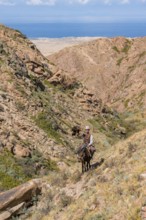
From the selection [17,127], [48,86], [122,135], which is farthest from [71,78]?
[17,127]

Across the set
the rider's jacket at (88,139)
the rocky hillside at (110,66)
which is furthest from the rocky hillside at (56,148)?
the rocky hillside at (110,66)

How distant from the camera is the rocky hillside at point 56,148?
47.6ft

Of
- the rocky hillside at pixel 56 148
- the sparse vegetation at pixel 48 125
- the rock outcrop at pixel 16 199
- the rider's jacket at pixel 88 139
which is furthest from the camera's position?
the sparse vegetation at pixel 48 125

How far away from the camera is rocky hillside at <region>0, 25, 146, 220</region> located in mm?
14508

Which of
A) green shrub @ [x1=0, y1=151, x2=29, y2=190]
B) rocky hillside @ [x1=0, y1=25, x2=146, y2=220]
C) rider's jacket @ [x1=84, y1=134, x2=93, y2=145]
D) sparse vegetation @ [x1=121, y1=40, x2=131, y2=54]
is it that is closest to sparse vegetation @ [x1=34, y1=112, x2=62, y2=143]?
rocky hillside @ [x1=0, y1=25, x2=146, y2=220]

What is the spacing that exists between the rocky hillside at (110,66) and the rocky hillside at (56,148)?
2950cm

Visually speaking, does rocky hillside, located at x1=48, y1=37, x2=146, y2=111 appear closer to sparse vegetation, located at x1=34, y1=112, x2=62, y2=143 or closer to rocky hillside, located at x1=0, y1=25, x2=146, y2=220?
rocky hillside, located at x1=0, y1=25, x2=146, y2=220

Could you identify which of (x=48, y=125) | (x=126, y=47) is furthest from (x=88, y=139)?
(x=126, y=47)

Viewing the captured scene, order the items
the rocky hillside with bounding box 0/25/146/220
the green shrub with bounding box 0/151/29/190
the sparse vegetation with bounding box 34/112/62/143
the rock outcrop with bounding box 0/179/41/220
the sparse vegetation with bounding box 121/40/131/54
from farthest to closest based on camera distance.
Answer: the sparse vegetation with bounding box 121/40/131/54 → the sparse vegetation with bounding box 34/112/62/143 → the green shrub with bounding box 0/151/29/190 → the rock outcrop with bounding box 0/179/41/220 → the rocky hillside with bounding box 0/25/146/220

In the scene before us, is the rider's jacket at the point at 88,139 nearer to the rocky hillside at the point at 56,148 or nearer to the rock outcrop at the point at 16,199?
the rocky hillside at the point at 56,148

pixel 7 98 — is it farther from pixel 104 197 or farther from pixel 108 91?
pixel 108 91

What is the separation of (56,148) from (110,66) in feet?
244

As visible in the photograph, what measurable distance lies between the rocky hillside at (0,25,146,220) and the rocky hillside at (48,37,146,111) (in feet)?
96.8

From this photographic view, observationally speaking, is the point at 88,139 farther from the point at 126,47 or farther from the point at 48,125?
the point at 126,47
